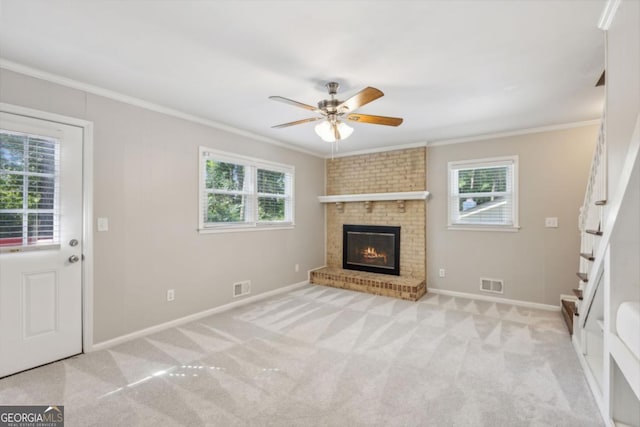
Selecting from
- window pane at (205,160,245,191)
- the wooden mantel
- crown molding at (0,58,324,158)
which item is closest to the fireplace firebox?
the wooden mantel

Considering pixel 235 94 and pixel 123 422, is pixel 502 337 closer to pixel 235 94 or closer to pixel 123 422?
pixel 123 422

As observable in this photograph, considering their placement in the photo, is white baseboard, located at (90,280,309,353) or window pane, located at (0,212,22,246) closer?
window pane, located at (0,212,22,246)

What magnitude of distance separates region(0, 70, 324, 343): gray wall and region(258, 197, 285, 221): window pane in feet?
1.27

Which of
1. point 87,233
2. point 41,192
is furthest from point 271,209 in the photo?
point 41,192

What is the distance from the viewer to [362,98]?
2.30 m

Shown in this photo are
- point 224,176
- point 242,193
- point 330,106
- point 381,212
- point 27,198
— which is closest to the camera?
point 27,198

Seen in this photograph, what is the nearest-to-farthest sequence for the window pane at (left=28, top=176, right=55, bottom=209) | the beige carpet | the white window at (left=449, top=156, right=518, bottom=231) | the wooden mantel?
the beige carpet → the window pane at (left=28, top=176, right=55, bottom=209) → the white window at (left=449, top=156, right=518, bottom=231) → the wooden mantel

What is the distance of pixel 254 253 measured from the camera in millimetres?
4367

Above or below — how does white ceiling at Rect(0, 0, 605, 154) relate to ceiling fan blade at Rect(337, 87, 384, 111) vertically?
above

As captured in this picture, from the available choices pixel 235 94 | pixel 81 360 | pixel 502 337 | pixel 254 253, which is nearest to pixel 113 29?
pixel 235 94

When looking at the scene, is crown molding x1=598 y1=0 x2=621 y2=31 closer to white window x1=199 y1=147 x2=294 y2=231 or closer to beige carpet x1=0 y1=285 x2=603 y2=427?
beige carpet x1=0 y1=285 x2=603 y2=427

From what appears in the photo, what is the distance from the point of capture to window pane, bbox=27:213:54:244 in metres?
2.44

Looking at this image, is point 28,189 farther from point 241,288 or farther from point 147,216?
point 241,288

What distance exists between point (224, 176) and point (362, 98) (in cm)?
238
